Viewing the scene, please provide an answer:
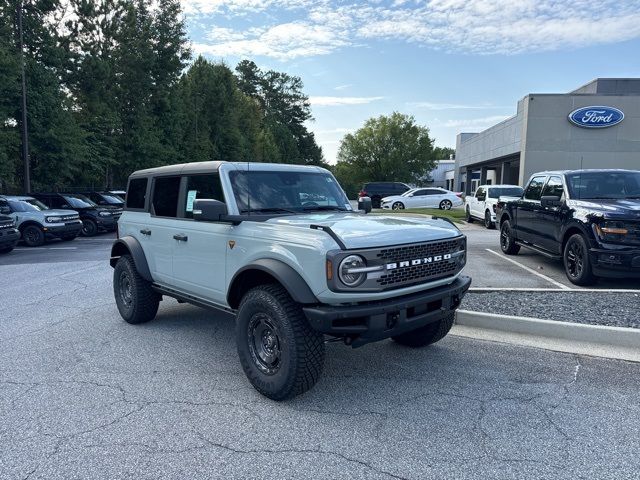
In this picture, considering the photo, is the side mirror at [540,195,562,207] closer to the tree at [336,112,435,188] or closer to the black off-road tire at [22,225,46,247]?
the black off-road tire at [22,225,46,247]

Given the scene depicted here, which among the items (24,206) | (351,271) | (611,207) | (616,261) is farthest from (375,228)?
(24,206)

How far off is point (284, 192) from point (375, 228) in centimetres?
133

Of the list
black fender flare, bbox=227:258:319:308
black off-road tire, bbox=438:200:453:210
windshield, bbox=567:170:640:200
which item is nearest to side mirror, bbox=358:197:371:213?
black fender flare, bbox=227:258:319:308

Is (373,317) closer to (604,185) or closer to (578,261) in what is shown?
(578,261)

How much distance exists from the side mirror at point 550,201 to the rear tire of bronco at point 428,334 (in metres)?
4.59

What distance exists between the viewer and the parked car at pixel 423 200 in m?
30.8

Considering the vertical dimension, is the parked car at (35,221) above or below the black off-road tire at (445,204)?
below

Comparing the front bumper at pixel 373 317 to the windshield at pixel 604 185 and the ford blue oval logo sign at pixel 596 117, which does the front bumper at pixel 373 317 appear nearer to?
the windshield at pixel 604 185

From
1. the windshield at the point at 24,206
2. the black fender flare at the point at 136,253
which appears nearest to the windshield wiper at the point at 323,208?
the black fender flare at the point at 136,253

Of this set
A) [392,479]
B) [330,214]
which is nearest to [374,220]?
[330,214]

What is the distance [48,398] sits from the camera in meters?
3.77

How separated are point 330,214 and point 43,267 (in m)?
8.83

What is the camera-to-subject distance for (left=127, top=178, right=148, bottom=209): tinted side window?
228 inches

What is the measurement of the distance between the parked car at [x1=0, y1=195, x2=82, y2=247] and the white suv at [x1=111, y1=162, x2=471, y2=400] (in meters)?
11.7
